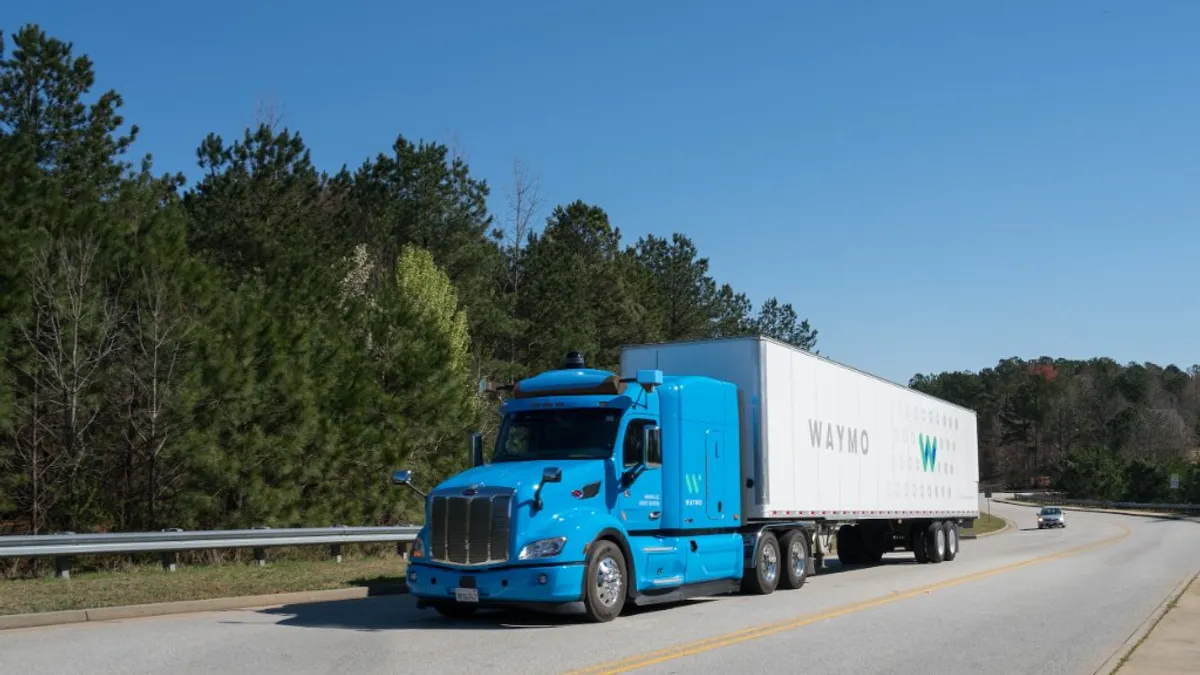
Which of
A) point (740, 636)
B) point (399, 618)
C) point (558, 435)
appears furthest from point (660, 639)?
point (399, 618)

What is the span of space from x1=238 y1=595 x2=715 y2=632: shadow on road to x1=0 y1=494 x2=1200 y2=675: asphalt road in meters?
0.03

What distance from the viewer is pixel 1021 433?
163250 millimetres

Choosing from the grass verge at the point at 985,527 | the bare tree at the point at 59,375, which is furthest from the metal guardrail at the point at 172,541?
the grass verge at the point at 985,527

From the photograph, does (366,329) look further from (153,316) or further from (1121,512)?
(1121,512)

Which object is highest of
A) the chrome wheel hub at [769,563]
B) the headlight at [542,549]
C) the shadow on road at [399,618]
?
the headlight at [542,549]

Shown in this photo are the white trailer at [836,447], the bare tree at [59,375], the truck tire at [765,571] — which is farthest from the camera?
the bare tree at [59,375]

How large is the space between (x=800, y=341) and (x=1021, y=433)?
325 feet

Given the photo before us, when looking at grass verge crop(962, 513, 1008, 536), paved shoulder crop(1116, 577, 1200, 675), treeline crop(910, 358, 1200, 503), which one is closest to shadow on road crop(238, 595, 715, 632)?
paved shoulder crop(1116, 577, 1200, 675)

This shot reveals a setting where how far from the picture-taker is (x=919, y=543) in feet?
86.4

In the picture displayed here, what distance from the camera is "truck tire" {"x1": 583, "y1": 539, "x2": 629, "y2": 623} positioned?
12996mm

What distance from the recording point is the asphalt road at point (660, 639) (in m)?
10.0

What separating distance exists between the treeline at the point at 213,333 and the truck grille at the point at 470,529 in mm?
10872

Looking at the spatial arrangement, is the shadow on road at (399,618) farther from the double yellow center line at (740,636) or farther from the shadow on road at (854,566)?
the shadow on road at (854,566)

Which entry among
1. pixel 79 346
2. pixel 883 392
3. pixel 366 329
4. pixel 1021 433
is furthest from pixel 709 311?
pixel 1021 433
